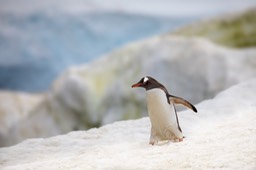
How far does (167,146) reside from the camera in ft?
9.34

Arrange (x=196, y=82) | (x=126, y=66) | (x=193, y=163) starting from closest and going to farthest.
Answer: (x=193, y=163), (x=196, y=82), (x=126, y=66)

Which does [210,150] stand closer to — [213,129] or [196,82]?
[213,129]

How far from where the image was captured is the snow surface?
Result: 2371 mm

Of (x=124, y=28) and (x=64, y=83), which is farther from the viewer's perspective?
(x=124, y=28)

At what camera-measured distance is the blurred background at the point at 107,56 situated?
7.85 m

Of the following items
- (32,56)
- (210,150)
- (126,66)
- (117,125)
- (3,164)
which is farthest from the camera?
(32,56)

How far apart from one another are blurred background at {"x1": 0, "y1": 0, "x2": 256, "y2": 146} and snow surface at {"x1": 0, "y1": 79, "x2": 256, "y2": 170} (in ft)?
12.7

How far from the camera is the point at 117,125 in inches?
138

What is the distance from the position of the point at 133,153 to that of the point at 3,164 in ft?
2.80

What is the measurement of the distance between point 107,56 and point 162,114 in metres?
6.65

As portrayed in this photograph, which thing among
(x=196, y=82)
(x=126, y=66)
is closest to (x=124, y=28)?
(x=126, y=66)

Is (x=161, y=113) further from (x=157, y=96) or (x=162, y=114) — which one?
(x=157, y=96)

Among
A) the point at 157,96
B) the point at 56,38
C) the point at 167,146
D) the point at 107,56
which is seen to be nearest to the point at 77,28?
the point at 56,38

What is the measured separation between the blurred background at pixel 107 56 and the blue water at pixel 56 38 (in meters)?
0.03
